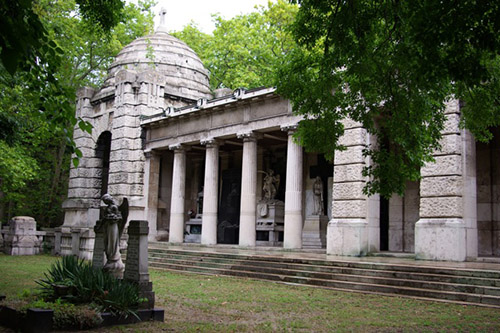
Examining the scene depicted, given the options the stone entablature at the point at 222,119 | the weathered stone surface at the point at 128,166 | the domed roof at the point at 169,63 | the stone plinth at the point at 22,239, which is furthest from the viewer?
the domed roof at the point at 169,63

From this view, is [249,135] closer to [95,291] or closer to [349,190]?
[349,190]

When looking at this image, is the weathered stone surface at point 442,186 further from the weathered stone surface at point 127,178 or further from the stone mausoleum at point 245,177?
the weathered stone surface at point 127,178

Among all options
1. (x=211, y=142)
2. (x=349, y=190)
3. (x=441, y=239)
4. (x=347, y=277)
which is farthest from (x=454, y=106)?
(x=211, y=142)

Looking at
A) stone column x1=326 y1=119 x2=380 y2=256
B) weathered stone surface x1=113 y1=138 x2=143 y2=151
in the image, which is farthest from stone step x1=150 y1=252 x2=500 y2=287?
weathered stone surface x1=113 y1=138 x2=143 y2=151

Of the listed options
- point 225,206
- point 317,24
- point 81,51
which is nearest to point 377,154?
point 317,24

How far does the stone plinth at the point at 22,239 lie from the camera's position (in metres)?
22.8

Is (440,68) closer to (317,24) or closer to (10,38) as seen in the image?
(317,24)

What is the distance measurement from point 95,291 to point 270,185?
59.3ft

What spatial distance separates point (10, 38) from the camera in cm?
430

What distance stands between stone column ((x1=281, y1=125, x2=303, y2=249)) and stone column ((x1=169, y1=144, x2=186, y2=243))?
7092 mm

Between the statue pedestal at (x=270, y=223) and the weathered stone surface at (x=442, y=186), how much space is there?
32.1 feet

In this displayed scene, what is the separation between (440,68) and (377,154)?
12.5ft

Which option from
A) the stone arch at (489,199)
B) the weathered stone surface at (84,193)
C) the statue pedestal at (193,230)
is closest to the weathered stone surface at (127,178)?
the weathered stone surface at (84,193)

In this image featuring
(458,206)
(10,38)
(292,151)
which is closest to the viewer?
(10,38)
